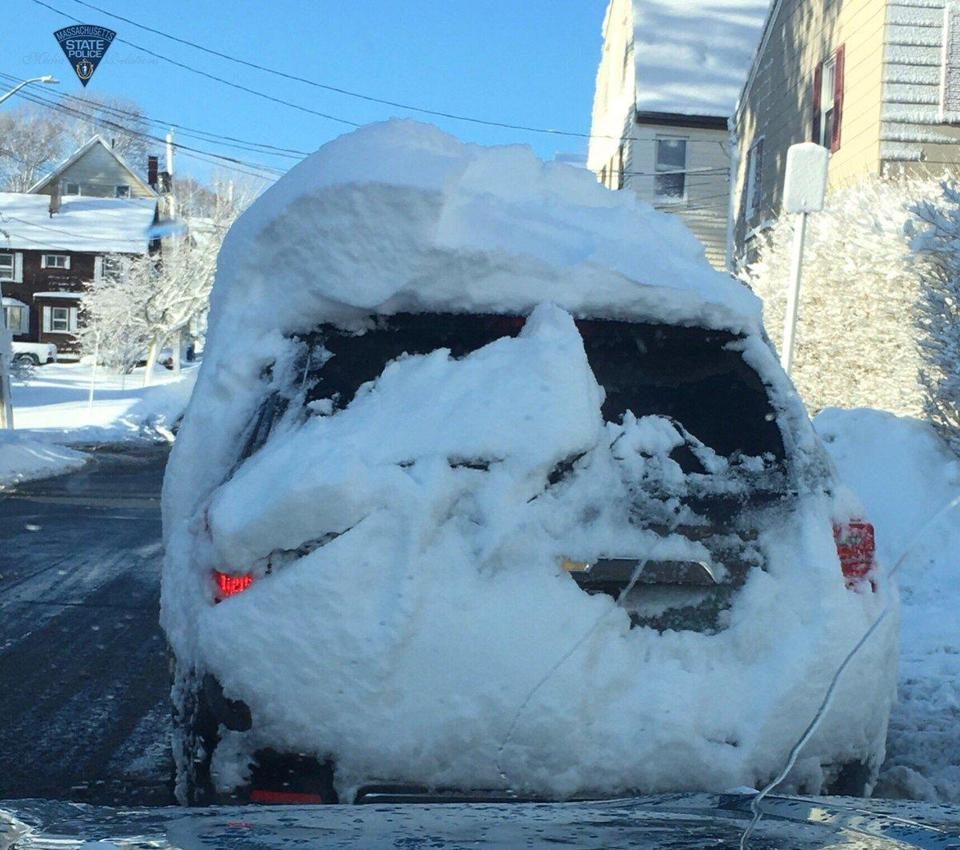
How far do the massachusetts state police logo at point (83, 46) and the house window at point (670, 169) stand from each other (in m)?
12.2

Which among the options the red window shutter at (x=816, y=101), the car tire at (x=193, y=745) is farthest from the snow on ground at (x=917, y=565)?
the red window shutter at (x=816, y=101)

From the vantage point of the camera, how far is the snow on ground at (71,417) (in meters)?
19.0

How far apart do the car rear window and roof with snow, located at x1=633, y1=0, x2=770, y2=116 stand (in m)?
24.4

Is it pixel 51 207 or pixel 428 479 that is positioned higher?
pixel 51 207

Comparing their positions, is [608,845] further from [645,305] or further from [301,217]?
[301,217]

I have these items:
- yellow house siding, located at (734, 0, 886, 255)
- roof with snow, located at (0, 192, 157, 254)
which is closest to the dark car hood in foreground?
yellow house siding, located at (734, 0, 886, 255)

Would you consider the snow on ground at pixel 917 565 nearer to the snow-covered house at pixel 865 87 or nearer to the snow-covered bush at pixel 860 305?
the snow-covered bush at pixel 860 305

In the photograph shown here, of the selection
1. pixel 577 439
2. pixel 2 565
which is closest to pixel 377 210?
pixel 577 439

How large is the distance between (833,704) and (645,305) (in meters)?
1.34

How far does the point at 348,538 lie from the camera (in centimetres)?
327

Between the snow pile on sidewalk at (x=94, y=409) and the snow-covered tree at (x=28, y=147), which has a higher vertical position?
the snow-covered tree at (x=28, y=147)

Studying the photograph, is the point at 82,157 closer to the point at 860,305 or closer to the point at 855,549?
the point at 860,305

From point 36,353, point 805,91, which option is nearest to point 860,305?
point 805,91

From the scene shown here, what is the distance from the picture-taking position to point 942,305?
8.80 meters
